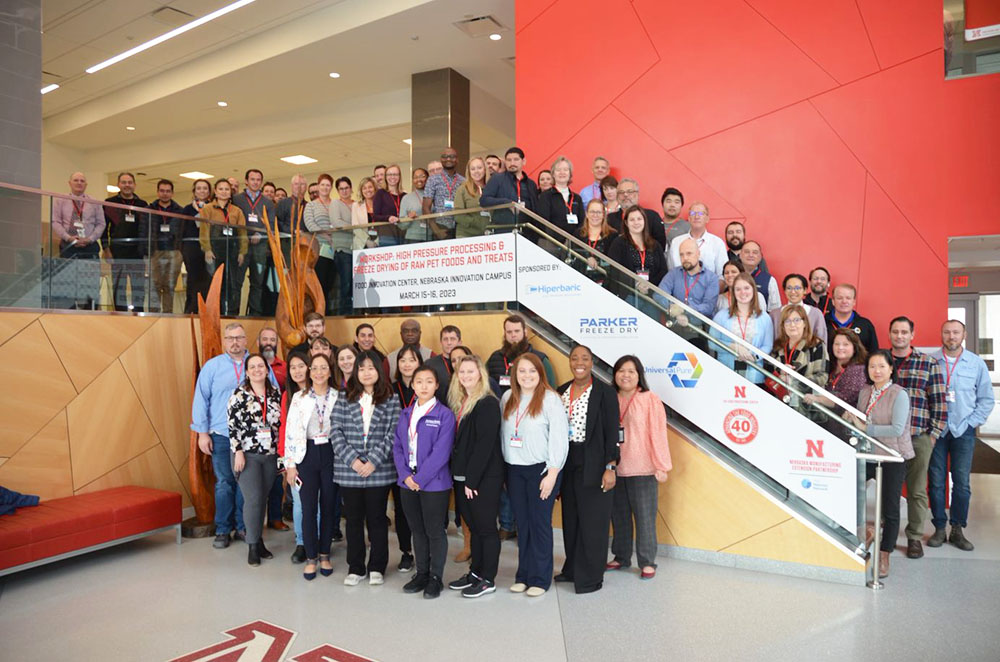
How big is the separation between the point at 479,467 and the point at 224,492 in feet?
8.27

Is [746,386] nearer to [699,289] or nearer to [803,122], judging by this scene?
[699,289]

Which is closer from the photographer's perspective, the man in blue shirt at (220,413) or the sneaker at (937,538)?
the sneaker at (937,538)

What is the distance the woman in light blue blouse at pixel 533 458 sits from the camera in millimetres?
4215

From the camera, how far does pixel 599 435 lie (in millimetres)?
4285

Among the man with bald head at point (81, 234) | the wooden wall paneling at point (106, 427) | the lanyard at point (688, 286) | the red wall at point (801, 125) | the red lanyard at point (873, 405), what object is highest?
the red wall at point (801, 125)

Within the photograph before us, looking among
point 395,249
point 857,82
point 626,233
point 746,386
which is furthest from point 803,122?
point 395,249


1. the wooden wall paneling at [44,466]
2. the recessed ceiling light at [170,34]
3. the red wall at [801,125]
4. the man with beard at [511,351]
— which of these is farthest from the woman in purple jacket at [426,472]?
the recessed ceiling light at [170,34]

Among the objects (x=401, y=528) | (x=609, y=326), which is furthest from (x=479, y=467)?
(x=609, y=326)

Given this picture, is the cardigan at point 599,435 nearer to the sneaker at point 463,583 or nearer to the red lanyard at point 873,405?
the sneaker at point 463,583

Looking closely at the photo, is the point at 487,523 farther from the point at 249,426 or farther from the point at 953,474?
the point at 953,474

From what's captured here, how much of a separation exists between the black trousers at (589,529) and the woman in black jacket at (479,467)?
0.50 m

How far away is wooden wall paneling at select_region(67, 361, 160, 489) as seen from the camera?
553 cm

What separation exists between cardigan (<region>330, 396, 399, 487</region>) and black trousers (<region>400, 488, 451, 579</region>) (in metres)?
0.22

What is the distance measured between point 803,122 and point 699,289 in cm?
293
